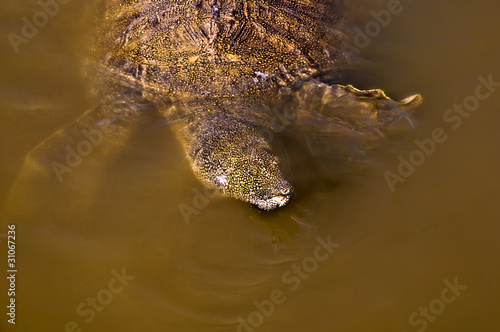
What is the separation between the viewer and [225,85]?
3.64m

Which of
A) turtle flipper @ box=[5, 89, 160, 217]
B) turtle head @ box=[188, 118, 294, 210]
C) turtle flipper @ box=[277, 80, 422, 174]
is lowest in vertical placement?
turtle flipper @ box=[5, 89, 160, 217]

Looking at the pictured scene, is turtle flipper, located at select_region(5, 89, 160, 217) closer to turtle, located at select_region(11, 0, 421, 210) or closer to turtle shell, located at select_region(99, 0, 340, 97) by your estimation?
turtle, located at select_region(11, 0, 421, 210)

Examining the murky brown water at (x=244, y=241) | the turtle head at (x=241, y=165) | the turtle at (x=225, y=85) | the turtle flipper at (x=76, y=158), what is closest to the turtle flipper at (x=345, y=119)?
the turtle at (x=225, y=85)

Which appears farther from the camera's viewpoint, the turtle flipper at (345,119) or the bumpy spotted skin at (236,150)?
the turtle flipper at (345,119)

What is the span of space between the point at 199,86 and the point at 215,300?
185cm

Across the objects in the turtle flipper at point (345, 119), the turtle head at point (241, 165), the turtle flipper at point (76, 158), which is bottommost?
the turtle flipper at point (76, 158)

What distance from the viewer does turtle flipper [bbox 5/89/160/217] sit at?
3.23 metres

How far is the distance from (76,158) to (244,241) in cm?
160

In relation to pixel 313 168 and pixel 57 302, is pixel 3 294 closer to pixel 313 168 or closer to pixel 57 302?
pixel 57 302

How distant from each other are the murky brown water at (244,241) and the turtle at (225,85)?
232 millimetres

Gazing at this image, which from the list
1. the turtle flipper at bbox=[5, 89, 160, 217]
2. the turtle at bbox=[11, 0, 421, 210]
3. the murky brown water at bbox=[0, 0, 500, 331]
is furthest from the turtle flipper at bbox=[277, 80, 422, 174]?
the turtle flipper at bbox=[5, 89, 160, 217]

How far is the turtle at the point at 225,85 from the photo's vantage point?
3.50m

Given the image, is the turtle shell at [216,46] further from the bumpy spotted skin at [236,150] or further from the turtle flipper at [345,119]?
the turtle flipper at [345,119]

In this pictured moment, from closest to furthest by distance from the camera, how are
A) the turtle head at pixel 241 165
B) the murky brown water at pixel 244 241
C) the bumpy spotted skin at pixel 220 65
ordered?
the murky brown water at pixel 244 241 → the turtle head at pixel 241 165 → the bumpy spotted skin at pixel 220 65
